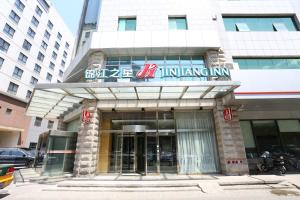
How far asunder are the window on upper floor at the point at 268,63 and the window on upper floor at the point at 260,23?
9.57ft

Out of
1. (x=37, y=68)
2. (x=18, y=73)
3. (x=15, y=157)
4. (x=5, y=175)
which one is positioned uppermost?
(x=37, y=68)

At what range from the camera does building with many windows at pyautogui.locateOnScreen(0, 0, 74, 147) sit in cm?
2612

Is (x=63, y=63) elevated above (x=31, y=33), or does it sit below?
below

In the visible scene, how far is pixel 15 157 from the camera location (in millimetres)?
15805

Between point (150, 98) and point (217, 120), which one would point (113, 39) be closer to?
point (150, 98)

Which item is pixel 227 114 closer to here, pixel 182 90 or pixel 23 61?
pixel 182 90

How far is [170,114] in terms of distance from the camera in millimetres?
12172

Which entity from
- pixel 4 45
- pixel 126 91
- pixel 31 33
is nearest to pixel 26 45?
pixel 31 33

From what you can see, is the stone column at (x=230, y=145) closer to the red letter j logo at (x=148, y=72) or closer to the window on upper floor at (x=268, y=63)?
the window on upper floor at (x=268, y=63)

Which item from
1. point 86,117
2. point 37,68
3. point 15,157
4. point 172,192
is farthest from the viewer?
point 37,68

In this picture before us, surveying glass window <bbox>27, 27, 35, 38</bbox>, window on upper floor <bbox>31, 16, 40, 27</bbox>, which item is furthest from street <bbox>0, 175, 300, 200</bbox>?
window on upper floor <bbox>31, 16, 40, 27</bbox>

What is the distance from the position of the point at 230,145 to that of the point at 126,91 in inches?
282

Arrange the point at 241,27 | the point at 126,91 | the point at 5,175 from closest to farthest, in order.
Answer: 1. the point at 5,175
2. the point at 126,91
3. the point at 241,27

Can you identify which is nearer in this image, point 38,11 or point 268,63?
point 268,63
